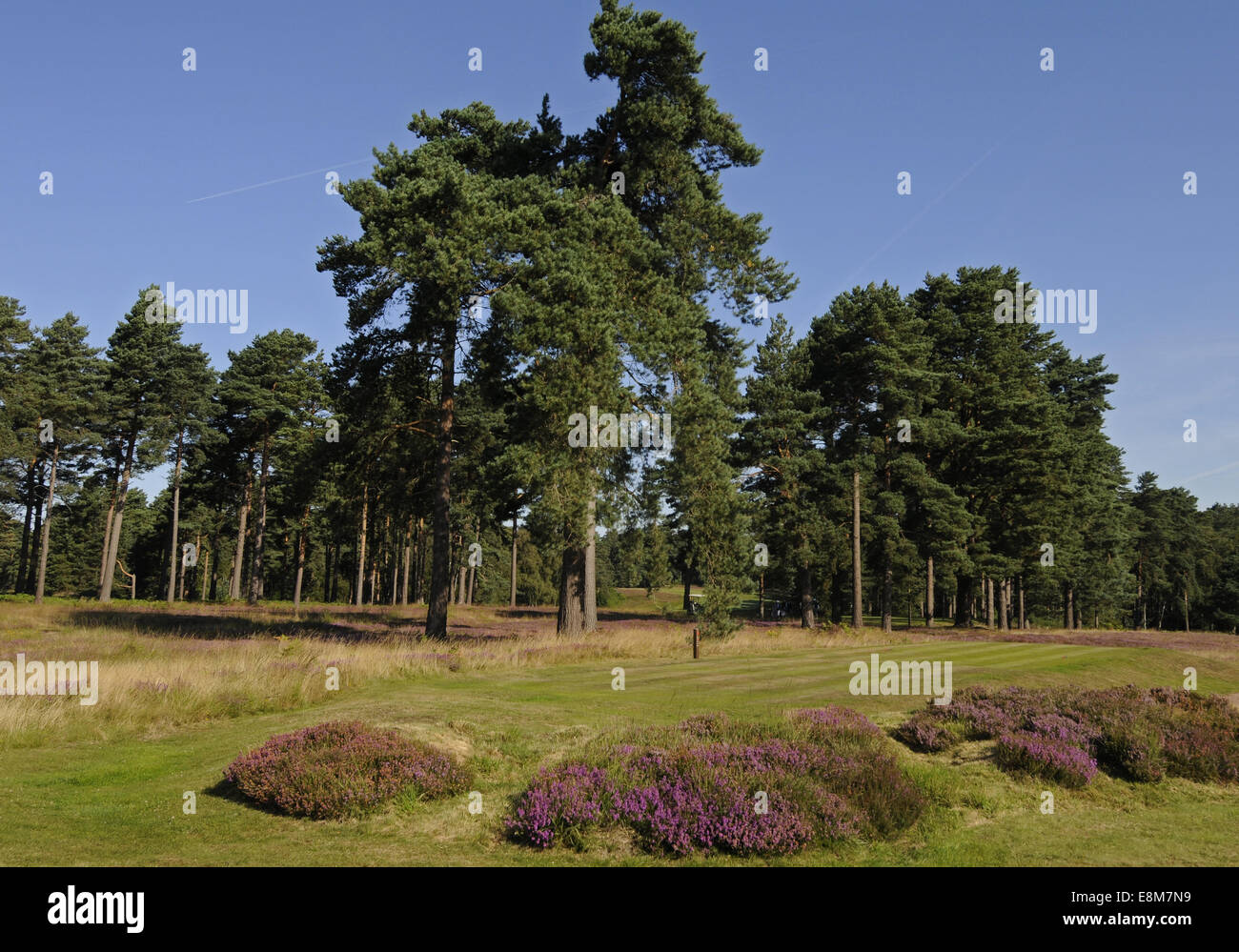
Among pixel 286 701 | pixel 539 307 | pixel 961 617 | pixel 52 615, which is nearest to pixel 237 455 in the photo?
pixel 52 615

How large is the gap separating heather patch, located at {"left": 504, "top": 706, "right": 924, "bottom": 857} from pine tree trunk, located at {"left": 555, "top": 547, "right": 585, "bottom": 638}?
16.5 m

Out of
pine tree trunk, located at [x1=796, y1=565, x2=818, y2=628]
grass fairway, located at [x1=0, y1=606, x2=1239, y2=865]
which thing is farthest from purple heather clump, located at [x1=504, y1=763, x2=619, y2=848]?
pine tree trunk, located at [x1=796, y1=565, x2=818, y2=628]

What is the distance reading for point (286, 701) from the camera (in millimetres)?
14562

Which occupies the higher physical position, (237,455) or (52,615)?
(237,455)

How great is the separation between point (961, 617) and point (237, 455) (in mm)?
58325

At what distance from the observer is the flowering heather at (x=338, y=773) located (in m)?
8.80

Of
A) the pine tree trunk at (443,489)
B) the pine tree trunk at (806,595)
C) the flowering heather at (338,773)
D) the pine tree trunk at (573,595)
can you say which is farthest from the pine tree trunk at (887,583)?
the flowering heather at (338,773)

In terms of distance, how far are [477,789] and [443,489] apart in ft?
55.0

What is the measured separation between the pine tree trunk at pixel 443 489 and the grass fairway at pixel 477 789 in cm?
702

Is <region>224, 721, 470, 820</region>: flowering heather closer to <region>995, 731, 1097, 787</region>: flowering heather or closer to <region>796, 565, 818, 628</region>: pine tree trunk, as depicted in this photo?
<region>995, 731, 1097, 787</region>: flowering heather

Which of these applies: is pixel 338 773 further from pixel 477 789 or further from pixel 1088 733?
pixel 1088 733

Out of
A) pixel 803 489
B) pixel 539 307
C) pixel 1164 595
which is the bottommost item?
pixel 1164 595
